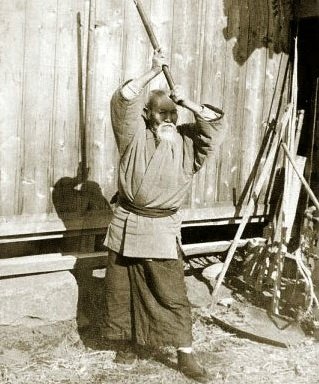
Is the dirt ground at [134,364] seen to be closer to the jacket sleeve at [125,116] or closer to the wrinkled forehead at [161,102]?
the jacket sleeve at [125,116]

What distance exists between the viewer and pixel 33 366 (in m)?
4.12

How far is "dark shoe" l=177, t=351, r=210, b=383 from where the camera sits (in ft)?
13.1

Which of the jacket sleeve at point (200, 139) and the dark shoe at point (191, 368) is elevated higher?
the jacket sleeve at point (200, 139)

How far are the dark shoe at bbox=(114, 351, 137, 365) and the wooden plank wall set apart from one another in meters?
1.34

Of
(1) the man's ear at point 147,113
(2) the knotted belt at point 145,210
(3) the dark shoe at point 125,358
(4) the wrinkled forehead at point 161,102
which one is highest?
(4) the wrinkled forehead at point 161,102

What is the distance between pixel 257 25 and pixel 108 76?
6.36 ft

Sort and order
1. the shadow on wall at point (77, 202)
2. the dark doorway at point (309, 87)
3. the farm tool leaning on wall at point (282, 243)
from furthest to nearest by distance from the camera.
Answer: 1. the dark doorway at point (309, 87)
2. the farm tool leaning on wall at point (282, 243)
3. the shadow on wall at point (77, 202)

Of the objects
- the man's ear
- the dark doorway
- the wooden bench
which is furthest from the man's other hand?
the dark doorway

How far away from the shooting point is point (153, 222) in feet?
13.2

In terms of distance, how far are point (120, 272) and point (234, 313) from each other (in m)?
1.70

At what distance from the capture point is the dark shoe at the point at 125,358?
4215 millimetres

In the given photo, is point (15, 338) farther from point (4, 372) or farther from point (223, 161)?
point (223, 161)

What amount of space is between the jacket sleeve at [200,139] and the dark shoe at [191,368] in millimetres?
1422

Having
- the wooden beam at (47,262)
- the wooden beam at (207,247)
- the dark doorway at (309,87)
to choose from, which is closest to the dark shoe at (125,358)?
Result: the wooden beam at (47,262)
